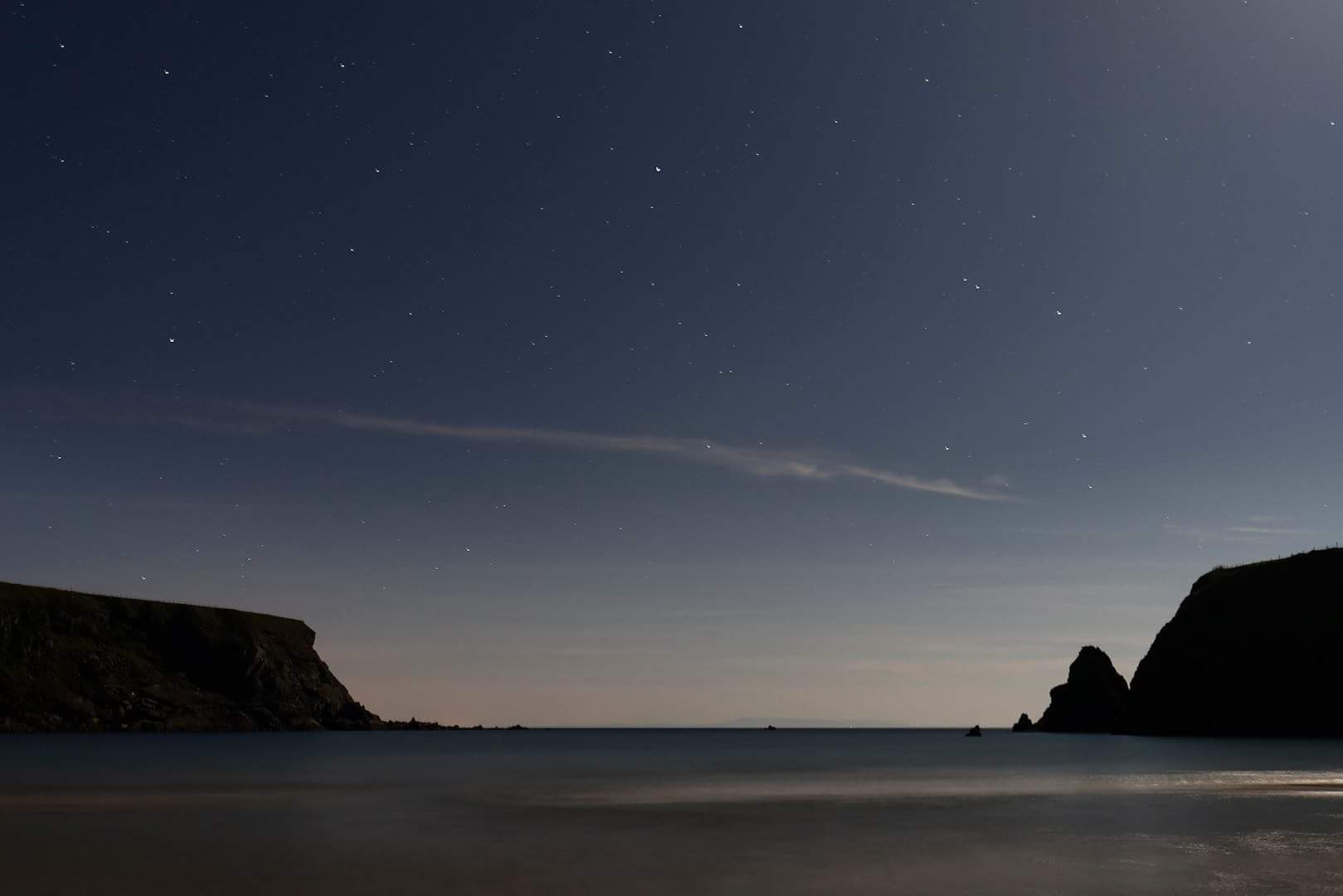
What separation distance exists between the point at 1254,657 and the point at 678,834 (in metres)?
159

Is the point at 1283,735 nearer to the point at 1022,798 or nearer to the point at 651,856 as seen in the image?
the point at 1022,798

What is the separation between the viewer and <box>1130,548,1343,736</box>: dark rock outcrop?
15000 centimetres

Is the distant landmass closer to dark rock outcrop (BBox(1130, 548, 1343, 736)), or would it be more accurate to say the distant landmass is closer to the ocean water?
dark rock outcrop (BBox(1130, 548, 1343, 736))

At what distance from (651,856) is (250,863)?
10.4m

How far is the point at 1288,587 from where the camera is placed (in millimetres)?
162000

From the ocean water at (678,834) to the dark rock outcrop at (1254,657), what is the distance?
97194 millimetres

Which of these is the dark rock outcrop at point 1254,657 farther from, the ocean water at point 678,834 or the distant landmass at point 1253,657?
the ocean water at point 678,834

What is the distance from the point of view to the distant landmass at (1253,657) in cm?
15012

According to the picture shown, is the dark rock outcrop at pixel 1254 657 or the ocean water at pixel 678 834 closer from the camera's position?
the ocean water at pixel 678 834

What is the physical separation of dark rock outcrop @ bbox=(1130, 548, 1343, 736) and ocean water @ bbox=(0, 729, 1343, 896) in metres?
97.2

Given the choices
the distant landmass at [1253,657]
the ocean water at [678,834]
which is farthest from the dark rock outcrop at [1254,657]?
the ocean water at [678,834]

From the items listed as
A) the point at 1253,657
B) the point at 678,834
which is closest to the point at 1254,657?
the point at 1253,657

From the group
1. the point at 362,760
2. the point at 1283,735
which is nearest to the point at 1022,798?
the point at 362,760

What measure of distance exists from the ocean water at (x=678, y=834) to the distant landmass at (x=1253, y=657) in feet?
319
